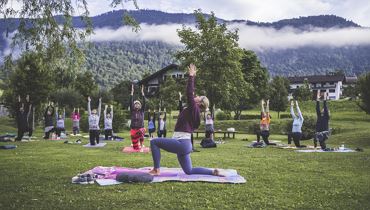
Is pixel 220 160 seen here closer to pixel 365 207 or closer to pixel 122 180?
pixel 122 180

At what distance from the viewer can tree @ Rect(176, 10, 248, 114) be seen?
1415 inches

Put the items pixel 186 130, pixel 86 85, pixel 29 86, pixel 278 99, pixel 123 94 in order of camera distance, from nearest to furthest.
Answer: pixel 186 130 → pixel 29 86 → pixel 278 99 → pixel 86 85 → pixel 123 94

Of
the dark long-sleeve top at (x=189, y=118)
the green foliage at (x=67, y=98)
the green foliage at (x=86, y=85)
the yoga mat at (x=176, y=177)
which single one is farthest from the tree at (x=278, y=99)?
the dark long-sleeve top at (x=189, y=118)

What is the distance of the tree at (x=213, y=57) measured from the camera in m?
35.9

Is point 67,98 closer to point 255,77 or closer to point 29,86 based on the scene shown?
point 29,86

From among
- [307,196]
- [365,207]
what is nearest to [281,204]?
[307,196]

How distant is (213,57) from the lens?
3603 centimetres

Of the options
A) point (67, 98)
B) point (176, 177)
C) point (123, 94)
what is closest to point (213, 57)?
point (176, 177)

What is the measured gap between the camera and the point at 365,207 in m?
7.80

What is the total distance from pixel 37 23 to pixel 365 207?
32.5ft

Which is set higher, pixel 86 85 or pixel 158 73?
pixel 158 73

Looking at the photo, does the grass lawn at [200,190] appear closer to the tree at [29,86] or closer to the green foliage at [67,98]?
the tree at [29,86]

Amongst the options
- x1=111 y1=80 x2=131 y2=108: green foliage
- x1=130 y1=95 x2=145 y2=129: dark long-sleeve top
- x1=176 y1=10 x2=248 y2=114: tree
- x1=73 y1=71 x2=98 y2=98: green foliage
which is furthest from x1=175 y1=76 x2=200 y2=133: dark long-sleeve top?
x1=111 y1=80 x2=131 y2=108: green foliage

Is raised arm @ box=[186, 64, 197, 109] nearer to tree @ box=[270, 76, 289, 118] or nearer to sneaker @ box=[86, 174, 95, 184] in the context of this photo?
sneaker @ box=[86, 174, 95, 184]
